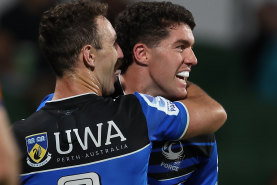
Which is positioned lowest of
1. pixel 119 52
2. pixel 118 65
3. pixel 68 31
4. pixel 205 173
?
pixel 205 173

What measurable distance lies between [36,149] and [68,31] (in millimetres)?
683

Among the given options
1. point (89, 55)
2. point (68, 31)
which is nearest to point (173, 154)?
point (89, 55)

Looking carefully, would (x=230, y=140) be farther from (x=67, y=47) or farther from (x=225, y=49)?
(x=67, y=47)

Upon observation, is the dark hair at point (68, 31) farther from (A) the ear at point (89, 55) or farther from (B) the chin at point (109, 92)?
(B) the chin at point (109, 92)

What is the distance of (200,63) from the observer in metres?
9.45

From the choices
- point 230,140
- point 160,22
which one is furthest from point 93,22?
point 230,140

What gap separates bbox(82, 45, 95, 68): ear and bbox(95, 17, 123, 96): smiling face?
0.08 feet

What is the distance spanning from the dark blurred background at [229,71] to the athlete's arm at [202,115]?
3811mm

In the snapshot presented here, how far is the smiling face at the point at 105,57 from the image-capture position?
3578mm

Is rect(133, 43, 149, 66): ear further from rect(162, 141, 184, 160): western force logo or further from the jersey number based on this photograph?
the jersey number

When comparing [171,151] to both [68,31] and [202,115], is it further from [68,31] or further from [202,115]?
[68,31]

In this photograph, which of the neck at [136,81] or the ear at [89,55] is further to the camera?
the neck at [136,81]

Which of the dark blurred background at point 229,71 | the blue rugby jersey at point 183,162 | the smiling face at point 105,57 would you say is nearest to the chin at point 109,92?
the smiling face at point 105,57

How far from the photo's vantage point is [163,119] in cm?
343
